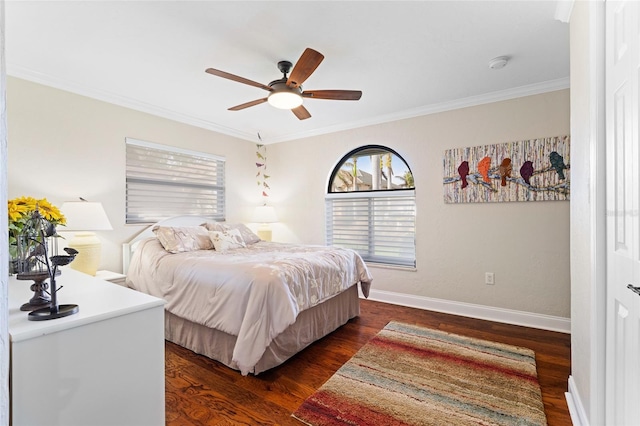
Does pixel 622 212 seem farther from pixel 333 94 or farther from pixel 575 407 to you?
pixel 333 94

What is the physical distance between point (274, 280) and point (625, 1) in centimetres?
214

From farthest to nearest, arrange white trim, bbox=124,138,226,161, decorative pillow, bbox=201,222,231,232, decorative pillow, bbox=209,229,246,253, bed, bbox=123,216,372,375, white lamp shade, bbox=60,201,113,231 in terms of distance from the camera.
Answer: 1. decorative pillow, bbox=201,222,231,232
2. white trim, bbox=124,138,226,161
3. decorative pillow, bbox=209,229,246,253
4. white lamp shade, bbox=60,201,113,231
5. bed, bbox=123,216,372,375

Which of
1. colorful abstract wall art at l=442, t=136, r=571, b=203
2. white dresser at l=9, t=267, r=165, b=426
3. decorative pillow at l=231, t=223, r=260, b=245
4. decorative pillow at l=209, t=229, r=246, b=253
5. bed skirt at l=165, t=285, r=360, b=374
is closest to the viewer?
white dresser at l=9, t=267, r=165, b=426


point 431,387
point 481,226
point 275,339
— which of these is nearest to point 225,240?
point 275,339

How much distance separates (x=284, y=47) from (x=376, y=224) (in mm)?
2581

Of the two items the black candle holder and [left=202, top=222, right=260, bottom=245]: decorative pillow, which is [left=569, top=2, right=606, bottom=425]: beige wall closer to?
the black candle holder

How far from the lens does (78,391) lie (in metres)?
0.99

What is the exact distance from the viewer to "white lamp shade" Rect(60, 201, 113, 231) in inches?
100.0

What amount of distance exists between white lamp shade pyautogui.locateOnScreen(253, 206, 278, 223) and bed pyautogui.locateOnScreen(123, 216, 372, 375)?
1.24 metres

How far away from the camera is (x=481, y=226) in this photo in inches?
129

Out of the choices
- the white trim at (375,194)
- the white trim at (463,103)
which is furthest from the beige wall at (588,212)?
the white trim at (375,194)

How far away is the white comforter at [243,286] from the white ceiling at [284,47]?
166 centimetres

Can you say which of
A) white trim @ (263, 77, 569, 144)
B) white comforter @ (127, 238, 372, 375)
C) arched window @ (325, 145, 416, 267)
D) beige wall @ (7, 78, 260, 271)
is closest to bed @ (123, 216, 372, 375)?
white comforter @ (127, 238, 372, 375)

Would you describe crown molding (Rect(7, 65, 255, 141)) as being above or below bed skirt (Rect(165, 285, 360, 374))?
above
